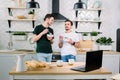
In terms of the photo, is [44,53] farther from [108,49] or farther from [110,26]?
[110,26]

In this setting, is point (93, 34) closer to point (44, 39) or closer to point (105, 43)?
point (105, 43)

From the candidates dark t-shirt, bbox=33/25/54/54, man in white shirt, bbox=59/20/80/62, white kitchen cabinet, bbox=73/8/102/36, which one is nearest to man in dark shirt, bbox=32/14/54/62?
dark t-shirt, bbox=33/25/54/54

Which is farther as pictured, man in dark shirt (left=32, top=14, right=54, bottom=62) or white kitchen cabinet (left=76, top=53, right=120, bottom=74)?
white kitchen cabinet (left=76, top=53, right=120, bottom=74)

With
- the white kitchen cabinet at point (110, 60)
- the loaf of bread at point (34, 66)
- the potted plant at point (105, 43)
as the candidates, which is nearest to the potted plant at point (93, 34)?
the potted plant at point (105, 43)

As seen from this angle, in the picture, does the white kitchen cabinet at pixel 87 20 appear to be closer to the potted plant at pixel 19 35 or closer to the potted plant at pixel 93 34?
the potted plant at pixel 93 34

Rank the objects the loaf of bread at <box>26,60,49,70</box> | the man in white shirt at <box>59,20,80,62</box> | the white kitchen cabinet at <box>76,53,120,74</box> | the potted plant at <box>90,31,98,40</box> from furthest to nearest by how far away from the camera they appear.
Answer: the potted plant at <box>90,31,98,40</box>, the white kitchen cabinet at <box>76,53,120,74</box>, the man in white shirt at <box>59,20,80,62</box>, the loaf of bread at <box>26,60,49,70</box>

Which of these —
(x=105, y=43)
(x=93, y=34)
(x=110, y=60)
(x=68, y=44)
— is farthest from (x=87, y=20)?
(x=68, y=44)

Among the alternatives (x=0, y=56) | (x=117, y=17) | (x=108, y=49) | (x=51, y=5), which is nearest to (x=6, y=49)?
(x=0, y=56)

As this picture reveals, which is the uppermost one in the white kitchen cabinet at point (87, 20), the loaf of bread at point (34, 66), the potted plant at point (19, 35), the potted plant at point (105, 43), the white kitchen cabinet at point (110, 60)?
the white kitchen cabinet at point (87, 20)

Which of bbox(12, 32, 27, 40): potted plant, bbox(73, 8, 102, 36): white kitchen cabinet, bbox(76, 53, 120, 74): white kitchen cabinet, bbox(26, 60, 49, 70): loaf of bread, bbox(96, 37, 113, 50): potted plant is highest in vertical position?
bbox(73, 8, 102, 36): white kitchen cabinet

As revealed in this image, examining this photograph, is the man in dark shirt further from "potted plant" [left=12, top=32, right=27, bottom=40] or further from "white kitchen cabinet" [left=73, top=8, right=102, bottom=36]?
"white kitchen cabinet" [left=73, top=8, right=102, bottom=36]

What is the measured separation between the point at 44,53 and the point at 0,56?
123 centimetres

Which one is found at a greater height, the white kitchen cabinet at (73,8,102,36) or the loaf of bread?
the white kitchen cabinet at (73,8,102,36)

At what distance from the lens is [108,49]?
530cm
